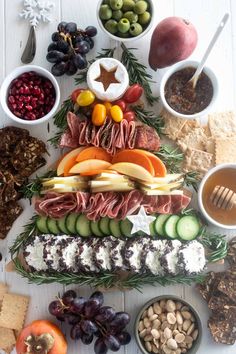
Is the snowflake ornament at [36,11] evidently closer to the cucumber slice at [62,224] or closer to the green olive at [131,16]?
the green olive at [131,16]

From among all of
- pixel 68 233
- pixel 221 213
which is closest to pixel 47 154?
pixel 68 233

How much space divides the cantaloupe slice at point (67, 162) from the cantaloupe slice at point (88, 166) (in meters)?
0.03

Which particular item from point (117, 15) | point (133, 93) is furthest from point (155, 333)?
point (117, 15)

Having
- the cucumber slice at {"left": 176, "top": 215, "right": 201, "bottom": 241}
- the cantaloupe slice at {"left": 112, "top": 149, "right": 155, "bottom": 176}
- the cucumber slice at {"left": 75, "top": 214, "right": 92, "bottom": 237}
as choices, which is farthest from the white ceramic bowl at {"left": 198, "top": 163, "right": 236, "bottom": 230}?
the cucumber slice at {"left": 75, "top": 214, "right": 92, "bottom": 237}

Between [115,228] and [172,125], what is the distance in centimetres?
41

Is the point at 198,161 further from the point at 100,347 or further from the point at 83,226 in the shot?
the point at 100,347

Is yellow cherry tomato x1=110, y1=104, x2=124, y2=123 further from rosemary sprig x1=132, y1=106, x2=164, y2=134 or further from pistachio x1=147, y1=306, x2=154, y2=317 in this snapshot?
pistachio x1=147, y1=306, x2=154, y2=317

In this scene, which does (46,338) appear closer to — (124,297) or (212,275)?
(124,297)

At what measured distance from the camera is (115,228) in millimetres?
1722

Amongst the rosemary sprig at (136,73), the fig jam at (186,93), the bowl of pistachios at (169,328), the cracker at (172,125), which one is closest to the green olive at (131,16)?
the rosemary sprig at (136,73)

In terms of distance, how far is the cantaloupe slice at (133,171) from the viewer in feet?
5.39

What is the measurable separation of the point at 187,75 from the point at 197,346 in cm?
92

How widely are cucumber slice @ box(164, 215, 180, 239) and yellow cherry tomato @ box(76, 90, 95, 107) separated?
18.8 inches

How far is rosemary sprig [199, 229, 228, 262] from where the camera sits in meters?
Answer: 1.74
